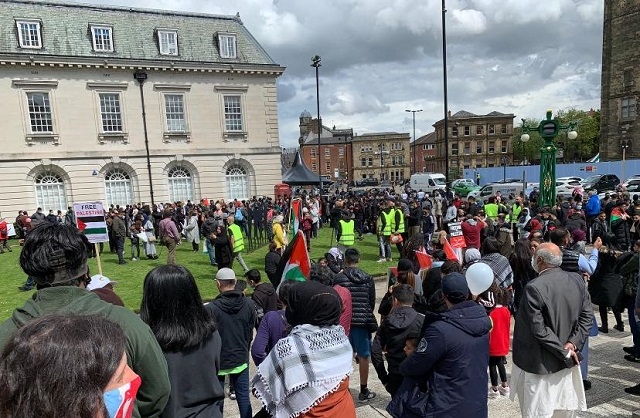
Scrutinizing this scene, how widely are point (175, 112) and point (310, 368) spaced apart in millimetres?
29925

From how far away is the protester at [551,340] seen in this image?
146 inches

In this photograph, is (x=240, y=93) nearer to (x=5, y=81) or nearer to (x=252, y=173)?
(x=252, y=173)

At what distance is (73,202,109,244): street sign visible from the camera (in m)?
9.01

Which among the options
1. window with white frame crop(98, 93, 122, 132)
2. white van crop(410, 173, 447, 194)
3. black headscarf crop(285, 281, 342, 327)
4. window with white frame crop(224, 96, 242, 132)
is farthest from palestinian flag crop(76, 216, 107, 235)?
white van crop(410, 173, 447, 194)

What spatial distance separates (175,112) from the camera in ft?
97.7

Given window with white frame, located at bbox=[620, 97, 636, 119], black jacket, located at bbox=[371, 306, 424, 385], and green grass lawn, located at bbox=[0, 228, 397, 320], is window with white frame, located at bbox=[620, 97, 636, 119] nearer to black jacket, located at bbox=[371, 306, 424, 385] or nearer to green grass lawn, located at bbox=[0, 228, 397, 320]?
green grass lawn, located at bbox=[0, 228, 397, 320]

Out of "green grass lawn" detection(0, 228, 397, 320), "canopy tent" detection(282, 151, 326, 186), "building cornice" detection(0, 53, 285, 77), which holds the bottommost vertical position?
"green grass lawn" detection(0, 228, 397, 320)

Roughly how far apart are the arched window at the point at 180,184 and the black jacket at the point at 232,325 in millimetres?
27502

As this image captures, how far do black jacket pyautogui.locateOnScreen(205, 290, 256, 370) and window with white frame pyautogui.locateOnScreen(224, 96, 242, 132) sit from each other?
28.3m

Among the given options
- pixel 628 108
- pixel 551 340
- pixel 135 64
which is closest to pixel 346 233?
pixel 551 340

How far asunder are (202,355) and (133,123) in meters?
28.9

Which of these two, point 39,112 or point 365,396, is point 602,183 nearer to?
point 365,396

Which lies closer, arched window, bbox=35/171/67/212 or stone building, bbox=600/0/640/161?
arched window, bbox=35/171/67/212

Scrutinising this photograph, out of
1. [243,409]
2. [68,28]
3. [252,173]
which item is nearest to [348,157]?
[252,173]
